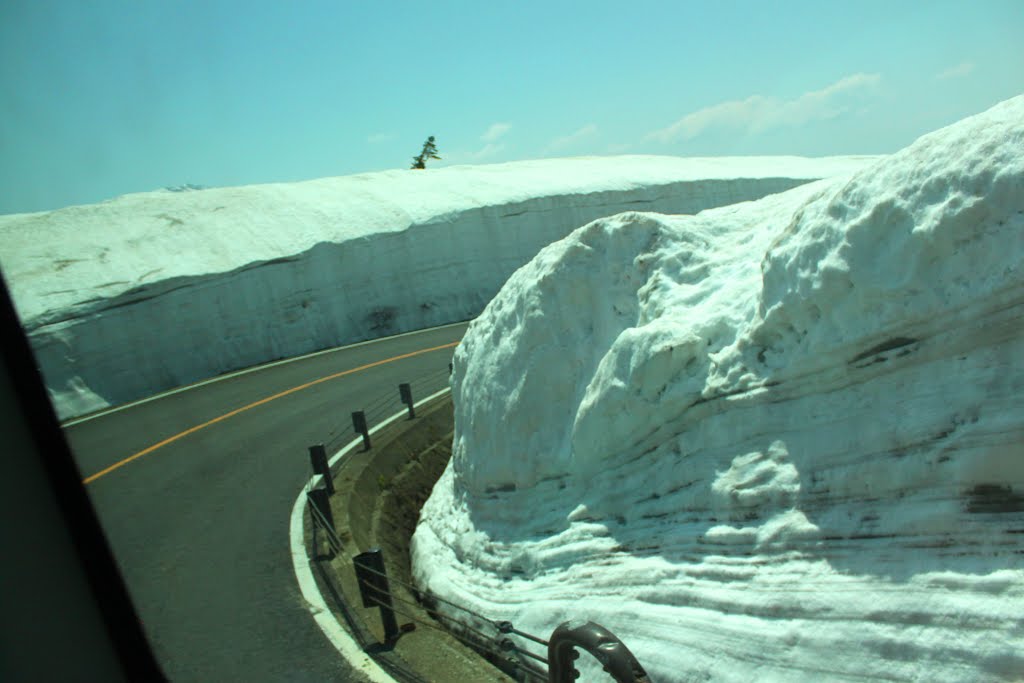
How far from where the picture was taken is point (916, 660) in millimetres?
3391

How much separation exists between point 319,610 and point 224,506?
11.1ft

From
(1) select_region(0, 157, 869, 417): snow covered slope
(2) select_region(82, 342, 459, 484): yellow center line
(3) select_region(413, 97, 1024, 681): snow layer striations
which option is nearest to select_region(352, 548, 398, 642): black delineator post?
(3) select_region(413, 97, 1024, 681): snow layer striations

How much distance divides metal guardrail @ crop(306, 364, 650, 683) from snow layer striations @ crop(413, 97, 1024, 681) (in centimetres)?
28

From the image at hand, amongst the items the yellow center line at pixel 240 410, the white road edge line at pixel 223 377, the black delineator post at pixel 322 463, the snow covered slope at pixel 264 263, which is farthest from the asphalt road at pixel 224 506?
the snow covered slope at pixel 264 263

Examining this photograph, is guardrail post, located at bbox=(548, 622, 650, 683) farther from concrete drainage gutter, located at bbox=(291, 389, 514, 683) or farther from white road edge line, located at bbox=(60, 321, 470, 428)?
white road edge line, located at bbox=(60, 321, 470, 428)

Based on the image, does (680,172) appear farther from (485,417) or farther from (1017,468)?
(1017,468)

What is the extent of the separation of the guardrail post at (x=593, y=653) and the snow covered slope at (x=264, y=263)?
1506cm

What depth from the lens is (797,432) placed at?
428 centimetres

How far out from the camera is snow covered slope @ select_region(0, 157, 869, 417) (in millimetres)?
16812

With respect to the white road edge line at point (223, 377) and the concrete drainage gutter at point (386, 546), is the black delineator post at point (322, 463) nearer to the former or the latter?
the concrete drainage gutter at point (386, 546)

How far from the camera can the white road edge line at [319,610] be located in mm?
5715

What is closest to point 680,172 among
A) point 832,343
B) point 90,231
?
point 90,231

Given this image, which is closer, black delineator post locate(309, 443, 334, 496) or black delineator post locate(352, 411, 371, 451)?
black delineator post locate(309, 443, 334, 496)

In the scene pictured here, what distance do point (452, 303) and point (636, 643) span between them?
18.7 metres
